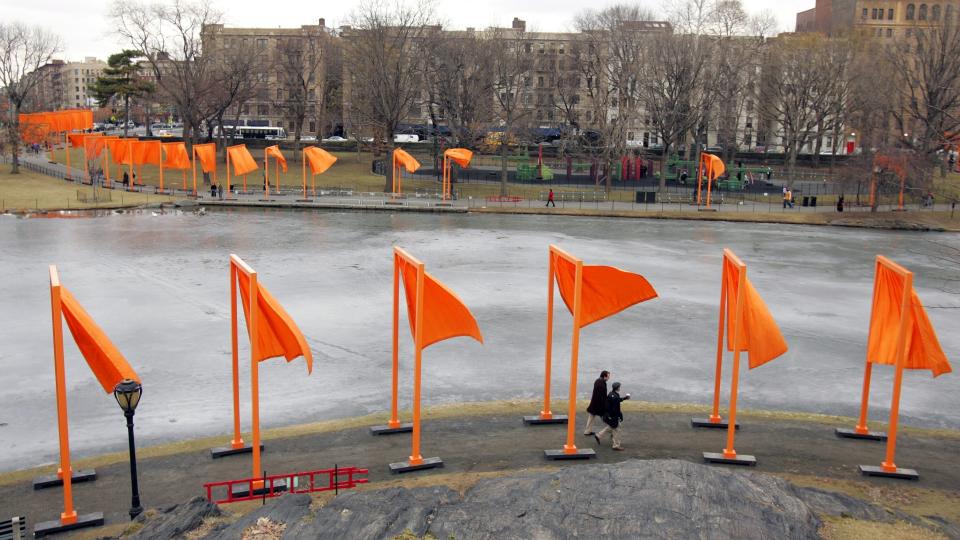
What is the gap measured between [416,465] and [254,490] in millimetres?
3008

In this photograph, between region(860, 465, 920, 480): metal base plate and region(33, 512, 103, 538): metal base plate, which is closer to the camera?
region(33, 512, 103, 538): metal base plate

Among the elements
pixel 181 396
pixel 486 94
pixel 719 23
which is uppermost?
pixel 719 23

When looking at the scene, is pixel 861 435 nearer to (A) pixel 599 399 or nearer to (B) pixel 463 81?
(A) pixel 599 399

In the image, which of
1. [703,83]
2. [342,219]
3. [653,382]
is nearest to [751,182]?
[703,83]

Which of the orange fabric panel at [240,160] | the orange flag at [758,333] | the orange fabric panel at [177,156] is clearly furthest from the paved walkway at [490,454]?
the orange fabric panel at [177,156]

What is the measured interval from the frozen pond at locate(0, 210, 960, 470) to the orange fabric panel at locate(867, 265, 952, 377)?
4.38 meters

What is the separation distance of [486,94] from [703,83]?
20.5 metres

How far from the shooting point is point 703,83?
70.7 meters

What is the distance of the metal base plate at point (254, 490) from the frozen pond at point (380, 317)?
3846 millimetres

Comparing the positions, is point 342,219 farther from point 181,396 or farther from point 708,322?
point 181,396

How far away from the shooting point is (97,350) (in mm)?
15125

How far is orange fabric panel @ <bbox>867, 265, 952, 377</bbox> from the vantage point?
16391 millimetres

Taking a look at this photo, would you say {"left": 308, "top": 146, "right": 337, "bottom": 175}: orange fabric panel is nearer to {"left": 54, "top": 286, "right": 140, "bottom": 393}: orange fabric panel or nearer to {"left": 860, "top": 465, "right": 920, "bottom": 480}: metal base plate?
{"left": 54, "top": 286, "right": 140, "bottom": 393}: orange fabric panel

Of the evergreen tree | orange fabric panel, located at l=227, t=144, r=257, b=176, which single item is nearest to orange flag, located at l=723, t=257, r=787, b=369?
orange fabric panel, located at l=227, t=144, r=257, b=176
